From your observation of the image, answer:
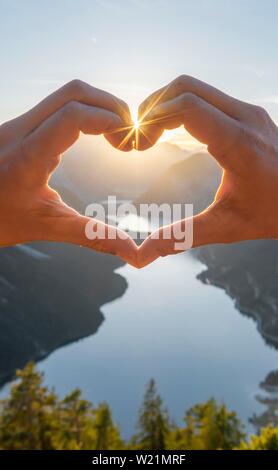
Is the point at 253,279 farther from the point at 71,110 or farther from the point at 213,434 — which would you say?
the point at 71,110

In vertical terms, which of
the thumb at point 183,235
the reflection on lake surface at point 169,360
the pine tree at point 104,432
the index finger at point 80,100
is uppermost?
the reflection on lake surface at point 169,360

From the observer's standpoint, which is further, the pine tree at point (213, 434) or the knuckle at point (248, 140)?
the pine tree at point (213, 434)

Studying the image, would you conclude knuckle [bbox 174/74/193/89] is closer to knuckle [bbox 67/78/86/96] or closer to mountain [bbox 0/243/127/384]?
knuckle [bbox 67/78/86/96]

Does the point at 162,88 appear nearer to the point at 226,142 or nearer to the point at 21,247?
the point at 226,142

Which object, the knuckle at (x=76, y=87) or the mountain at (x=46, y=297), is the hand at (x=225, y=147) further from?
the mountain at (x=46, y=297)

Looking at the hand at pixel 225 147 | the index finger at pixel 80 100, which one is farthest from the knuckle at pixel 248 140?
the index finger at pixel 80 100

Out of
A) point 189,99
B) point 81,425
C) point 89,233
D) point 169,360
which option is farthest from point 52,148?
point 169,360
